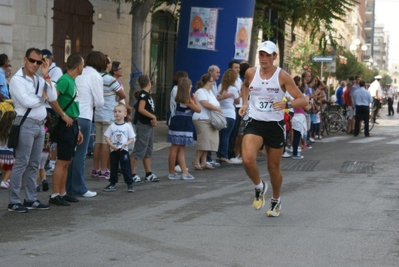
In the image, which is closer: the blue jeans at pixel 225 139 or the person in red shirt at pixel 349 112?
the blue jeans at pixel 225 139

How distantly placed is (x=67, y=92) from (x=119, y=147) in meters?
1.56

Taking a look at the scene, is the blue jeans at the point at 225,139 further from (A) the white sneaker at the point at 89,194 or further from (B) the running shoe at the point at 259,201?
(B) the running shoe at the point at 259,201

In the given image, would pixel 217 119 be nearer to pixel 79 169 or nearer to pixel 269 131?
pixel 79 169

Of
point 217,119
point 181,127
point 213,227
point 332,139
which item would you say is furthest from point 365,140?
point 213,227

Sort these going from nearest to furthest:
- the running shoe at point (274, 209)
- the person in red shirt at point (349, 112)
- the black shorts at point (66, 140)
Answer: the running shoe at point (274, 209) → the black shorts at point (66, 140) → the person in red shirt at point (349, 112)

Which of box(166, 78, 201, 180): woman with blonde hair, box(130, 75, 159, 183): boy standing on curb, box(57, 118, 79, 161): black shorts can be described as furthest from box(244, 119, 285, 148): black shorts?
box(166, 78, 201, 180): woman with blonde hair

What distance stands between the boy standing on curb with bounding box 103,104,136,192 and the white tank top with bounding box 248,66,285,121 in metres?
2.68

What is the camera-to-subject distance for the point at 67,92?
10781mm

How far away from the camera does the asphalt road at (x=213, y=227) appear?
292 inches

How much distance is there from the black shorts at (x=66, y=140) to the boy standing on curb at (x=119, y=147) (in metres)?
1.35

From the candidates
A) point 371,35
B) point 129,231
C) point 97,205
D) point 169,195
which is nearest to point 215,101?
point 169,195

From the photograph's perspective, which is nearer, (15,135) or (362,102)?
(15,135)

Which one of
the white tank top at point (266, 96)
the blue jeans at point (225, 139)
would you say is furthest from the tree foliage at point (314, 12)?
the white tank top at point (266, 96)

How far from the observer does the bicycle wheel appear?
2864cm
